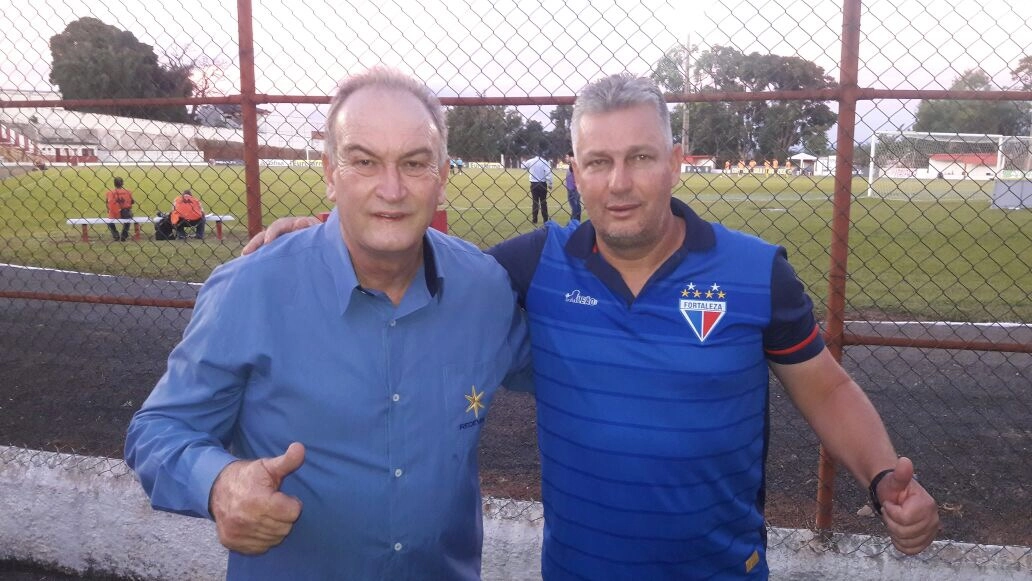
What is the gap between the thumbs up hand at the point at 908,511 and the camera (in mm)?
1952

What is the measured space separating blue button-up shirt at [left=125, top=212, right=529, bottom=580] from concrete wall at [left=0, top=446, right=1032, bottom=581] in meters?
1.69

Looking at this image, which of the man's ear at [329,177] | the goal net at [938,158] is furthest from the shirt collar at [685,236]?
the goal net at [938,158]

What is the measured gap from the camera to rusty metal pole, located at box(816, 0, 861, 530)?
3.09 meters

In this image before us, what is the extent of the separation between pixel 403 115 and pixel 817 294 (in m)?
10.2

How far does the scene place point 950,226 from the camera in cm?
2275

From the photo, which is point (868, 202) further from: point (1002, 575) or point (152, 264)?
point (1002, 575)

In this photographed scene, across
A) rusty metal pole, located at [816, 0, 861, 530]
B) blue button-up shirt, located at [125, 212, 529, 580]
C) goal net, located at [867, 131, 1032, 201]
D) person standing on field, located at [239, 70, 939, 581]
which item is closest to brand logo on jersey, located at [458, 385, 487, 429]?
blue button-up shirt, located at [125, 212, 529, 580]

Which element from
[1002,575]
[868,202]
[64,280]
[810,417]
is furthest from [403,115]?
[868,202]

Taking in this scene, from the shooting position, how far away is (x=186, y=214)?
1836cm

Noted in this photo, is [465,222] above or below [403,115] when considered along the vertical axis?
below

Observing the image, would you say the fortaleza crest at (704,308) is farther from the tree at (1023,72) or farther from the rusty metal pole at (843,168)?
the tree at (1023,72)

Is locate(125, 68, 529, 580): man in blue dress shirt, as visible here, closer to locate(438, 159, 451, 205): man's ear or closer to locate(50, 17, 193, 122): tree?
locate(438, 159, 451, 205): man's ear

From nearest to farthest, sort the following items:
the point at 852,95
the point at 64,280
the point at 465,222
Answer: the point at 852,95 < the point at 64,280 < the point at 465,222

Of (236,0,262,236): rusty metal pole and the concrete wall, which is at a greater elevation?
(236,0,262,236): rusty metal pole
